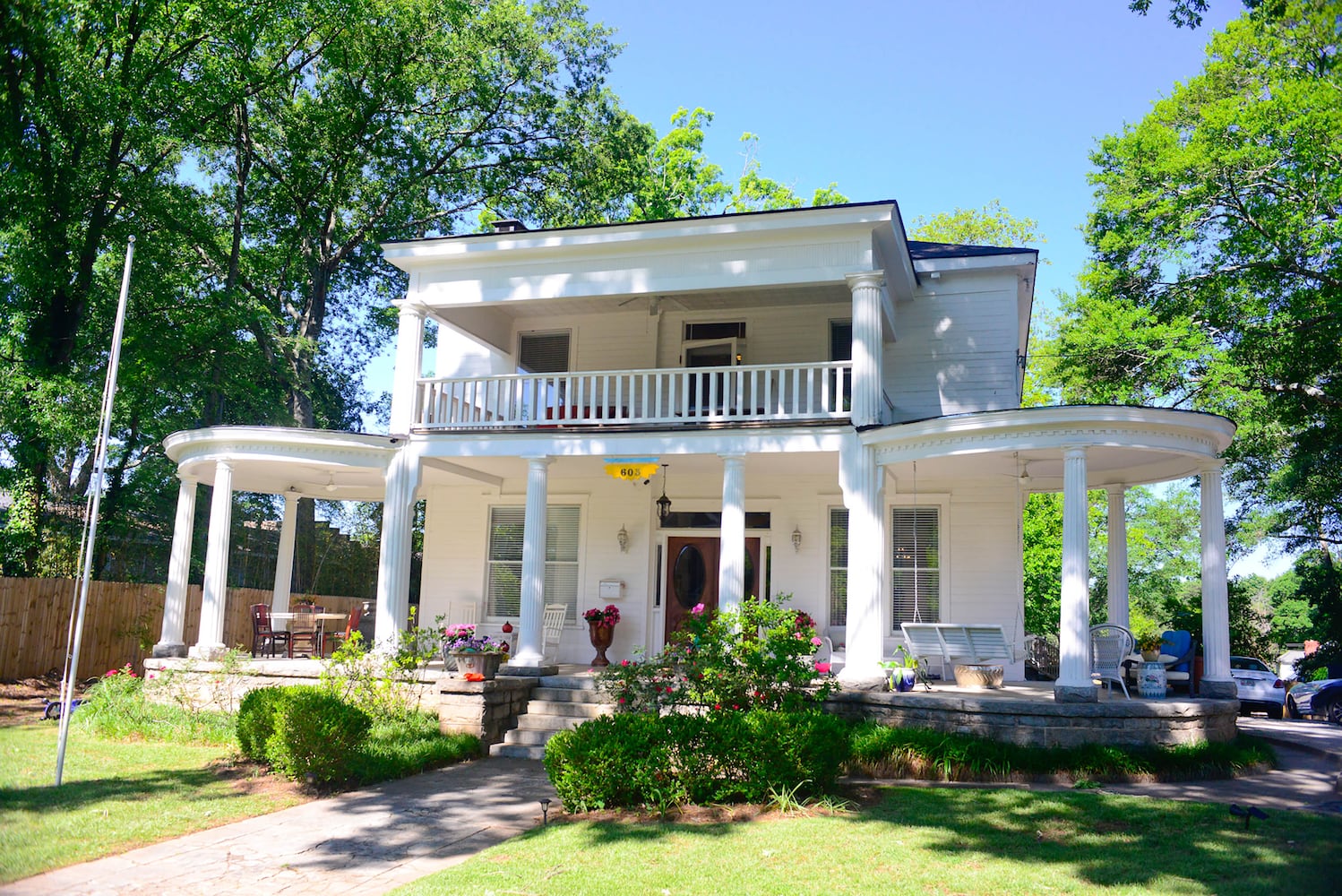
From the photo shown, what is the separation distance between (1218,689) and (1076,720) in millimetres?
2507

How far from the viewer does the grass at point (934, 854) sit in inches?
→ 243

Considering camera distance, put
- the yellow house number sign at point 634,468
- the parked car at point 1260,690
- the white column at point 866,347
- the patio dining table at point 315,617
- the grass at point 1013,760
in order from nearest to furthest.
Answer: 1. the grass at point 1013,760
2. the white column at point 866,347
3. the yellow house number sign at point 634,468
4. the patio dining table at point 315,617
5. the parked car at point 1260,690

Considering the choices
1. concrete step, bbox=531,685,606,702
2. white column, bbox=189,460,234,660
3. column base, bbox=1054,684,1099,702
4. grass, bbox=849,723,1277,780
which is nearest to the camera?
grass, bbox=849,723,1277,780

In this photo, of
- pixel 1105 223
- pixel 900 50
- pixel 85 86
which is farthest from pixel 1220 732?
pixel 85 86

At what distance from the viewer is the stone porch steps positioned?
1222 cm

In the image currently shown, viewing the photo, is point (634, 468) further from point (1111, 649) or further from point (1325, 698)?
point (1325, 698)

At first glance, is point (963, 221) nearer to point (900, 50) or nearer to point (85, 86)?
point (900, 50)

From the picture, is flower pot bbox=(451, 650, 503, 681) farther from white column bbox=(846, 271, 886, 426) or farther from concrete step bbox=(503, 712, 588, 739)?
white column bbox=(846, 271, 886, 426)

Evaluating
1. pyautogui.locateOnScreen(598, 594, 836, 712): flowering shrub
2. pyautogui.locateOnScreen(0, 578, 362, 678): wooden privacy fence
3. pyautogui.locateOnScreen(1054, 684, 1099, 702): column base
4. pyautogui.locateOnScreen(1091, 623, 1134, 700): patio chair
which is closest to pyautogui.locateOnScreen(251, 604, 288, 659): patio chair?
pyautogui.locateOnScreen(0, 578, 362, 678): wooden privacy fence

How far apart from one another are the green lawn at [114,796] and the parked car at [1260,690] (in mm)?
20600

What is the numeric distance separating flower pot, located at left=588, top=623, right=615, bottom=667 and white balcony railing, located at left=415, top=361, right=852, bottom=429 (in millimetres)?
3339

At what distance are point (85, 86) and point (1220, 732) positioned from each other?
20.4m

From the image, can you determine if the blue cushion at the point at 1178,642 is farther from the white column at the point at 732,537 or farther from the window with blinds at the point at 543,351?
the window with blinds at the point at 543,351

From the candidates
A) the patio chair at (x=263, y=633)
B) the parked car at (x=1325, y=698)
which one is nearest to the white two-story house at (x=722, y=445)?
the patio chair at (x=263, y=633)
